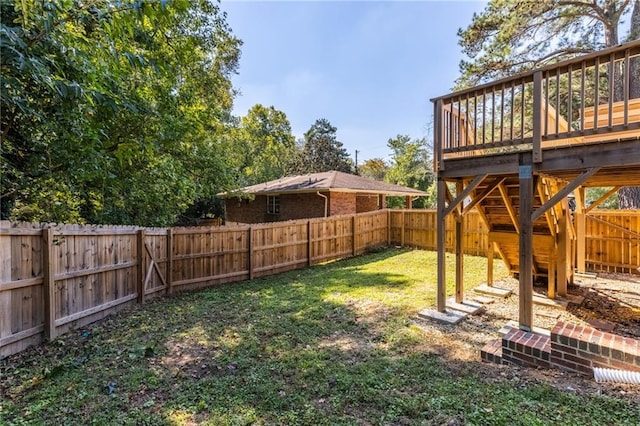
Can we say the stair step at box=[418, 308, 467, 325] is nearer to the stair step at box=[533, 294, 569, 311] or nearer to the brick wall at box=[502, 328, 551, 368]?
the brick wall at box=[502, 328, 551, 368]

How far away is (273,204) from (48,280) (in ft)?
42.0

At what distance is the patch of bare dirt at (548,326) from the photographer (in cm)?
303

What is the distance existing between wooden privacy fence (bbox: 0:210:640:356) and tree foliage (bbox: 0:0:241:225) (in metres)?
1.15

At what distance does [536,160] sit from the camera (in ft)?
13.7

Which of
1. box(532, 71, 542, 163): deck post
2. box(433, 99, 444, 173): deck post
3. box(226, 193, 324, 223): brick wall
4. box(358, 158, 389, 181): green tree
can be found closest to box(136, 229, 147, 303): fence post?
box(433, 99, 444, 173): deck post

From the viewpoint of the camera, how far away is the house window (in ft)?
54.3

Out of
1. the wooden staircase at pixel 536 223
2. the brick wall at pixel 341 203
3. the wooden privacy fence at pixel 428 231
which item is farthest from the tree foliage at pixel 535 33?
the brick wall at pixel 341 203

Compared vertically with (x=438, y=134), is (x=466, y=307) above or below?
below

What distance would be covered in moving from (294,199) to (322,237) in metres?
5.42

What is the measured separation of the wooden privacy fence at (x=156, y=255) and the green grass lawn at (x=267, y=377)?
394 mm

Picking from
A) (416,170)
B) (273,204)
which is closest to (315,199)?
(273,204)

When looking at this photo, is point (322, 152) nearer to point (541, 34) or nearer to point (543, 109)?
point (541, 34)

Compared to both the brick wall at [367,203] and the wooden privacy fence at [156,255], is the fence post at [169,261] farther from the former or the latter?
the brick wall at [367,203]

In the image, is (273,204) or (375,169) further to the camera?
(375,169)
